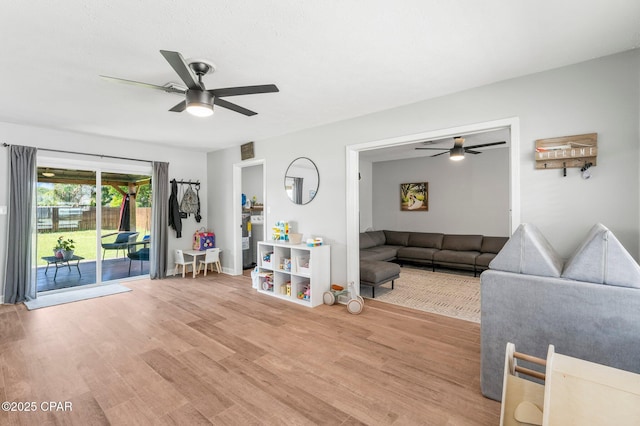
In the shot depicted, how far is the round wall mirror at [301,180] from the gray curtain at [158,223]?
2.45 m

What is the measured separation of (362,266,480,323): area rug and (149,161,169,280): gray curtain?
147 inches

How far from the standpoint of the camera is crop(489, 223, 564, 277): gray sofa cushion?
1904 millimetres

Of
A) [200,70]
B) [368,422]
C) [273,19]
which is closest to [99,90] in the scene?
[200,70]

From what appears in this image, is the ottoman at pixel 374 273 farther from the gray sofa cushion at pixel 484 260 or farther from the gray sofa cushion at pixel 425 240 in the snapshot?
the gray sofa cushion at pixel 425 240

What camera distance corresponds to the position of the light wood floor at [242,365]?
1.88 meters

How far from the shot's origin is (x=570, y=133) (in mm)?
2531

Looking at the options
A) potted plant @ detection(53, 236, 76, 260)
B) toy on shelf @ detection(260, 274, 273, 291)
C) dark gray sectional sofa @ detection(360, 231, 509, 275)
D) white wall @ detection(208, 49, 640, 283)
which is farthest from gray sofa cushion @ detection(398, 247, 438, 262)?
potted plant @ detection(53, 236, 76, 260)

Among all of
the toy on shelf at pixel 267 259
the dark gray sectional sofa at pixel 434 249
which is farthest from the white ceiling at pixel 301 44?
the dark gray sectional sofa at pixel 434 249

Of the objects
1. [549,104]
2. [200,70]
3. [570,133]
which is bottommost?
[570,133]

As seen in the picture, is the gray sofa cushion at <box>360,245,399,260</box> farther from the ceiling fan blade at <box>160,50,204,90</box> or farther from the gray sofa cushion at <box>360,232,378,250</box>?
the ceiling fan blade at <box>160,50,204,90</box>

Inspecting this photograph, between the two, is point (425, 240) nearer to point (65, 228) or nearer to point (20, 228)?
point (65, 228)

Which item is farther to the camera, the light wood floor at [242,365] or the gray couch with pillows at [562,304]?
the light wood floor at [242,365]

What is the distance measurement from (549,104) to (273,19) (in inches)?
97.3

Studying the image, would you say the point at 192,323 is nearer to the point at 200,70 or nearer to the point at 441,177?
the point at 200,70
